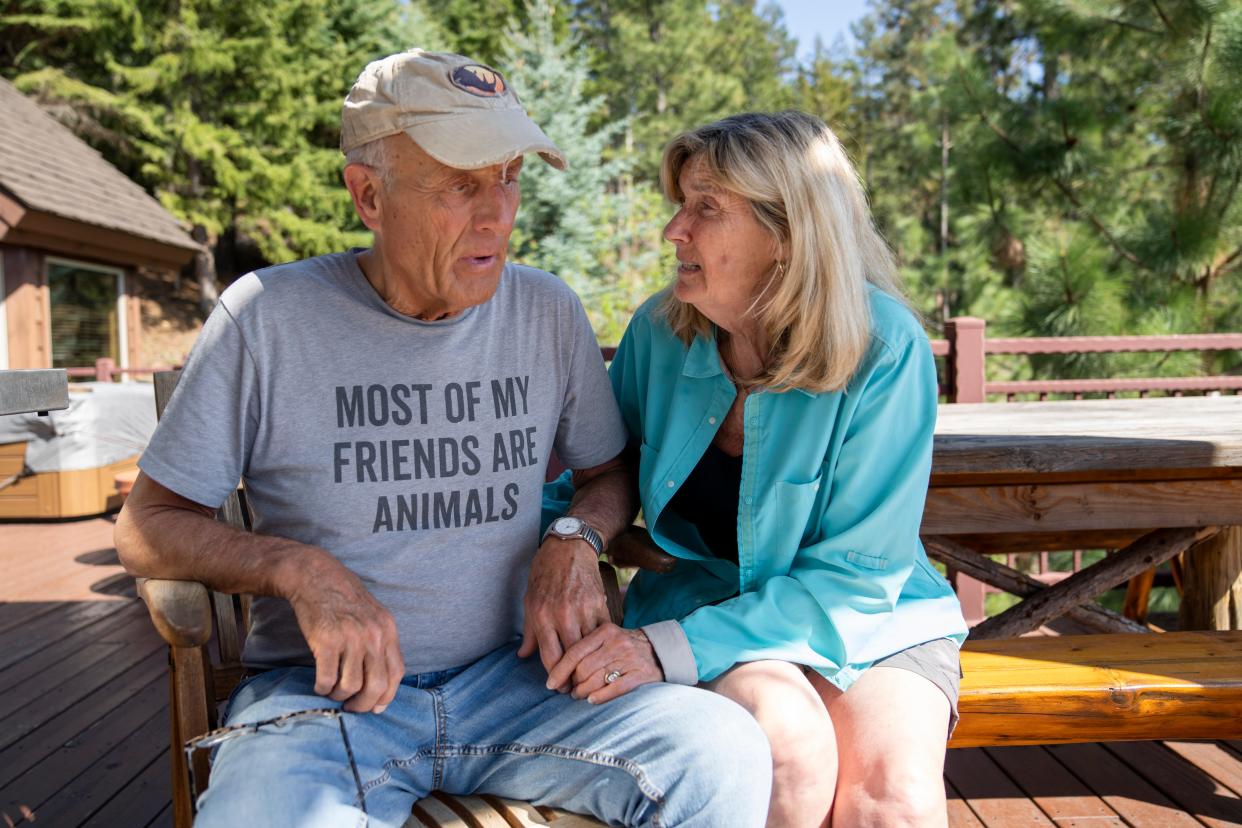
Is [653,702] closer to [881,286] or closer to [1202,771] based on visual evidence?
[881,286]

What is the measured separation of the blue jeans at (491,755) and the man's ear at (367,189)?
29.0 inches

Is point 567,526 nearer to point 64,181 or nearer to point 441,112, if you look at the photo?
point 441,112

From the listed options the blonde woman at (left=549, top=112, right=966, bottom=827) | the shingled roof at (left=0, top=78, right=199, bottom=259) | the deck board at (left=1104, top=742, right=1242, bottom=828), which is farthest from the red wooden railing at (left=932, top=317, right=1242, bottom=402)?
the shingled roof at (left=0, top=78, right=199, bottom=259)

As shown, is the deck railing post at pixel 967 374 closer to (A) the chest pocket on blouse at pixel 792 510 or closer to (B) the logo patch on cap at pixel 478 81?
(A) the chest pocket on blouse at pixel 792 510

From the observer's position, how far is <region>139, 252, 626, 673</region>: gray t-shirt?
147 cm

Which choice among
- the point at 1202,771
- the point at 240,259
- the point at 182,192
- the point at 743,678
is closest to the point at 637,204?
the point at 1202,771

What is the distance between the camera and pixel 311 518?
1.51m

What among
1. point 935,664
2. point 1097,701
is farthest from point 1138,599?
point 935,664

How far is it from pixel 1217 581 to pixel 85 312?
38.6 feet

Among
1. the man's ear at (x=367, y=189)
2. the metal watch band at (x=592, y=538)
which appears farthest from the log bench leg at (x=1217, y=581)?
the man's ear at (x=367, y=189)

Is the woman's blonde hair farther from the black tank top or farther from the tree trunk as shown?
the tree trunk

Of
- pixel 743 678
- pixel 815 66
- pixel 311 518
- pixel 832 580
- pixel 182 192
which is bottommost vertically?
pixel 743 678

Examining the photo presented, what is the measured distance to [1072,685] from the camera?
187 centimetres

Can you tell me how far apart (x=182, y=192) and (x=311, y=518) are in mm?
19676
